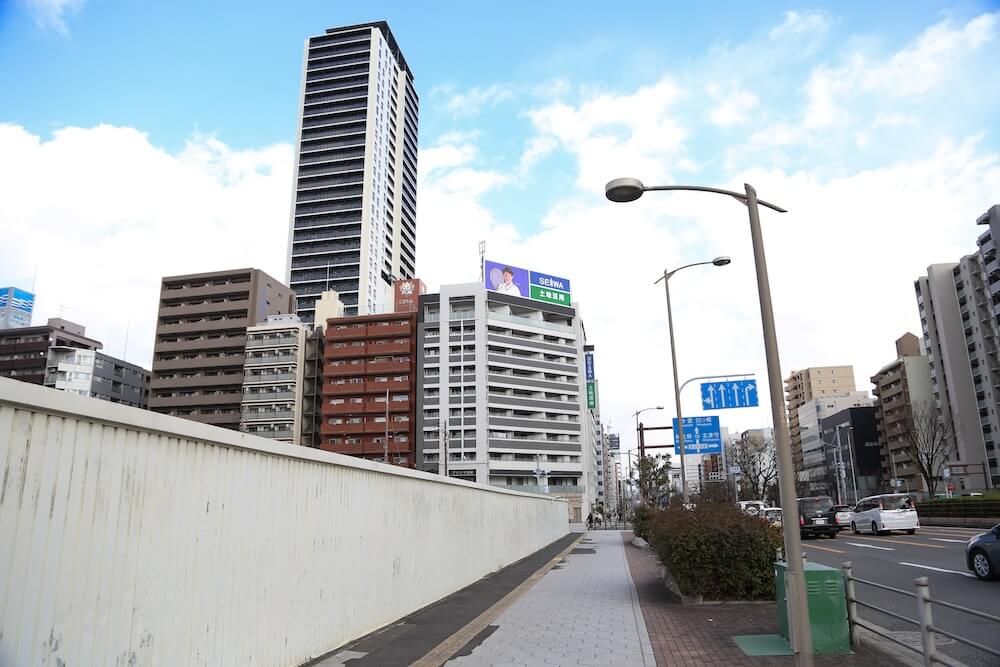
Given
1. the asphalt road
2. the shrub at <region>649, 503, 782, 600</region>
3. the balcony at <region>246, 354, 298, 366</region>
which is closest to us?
the asphalt road

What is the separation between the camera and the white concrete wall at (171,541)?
367cm

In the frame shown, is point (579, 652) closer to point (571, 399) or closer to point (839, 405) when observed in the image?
point (571, 399)

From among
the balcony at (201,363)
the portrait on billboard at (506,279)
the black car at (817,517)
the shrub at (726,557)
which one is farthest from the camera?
the portrait on billboard at (506,279)

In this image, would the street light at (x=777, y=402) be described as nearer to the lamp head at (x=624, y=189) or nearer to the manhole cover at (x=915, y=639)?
the lamp head at (x=624, y=189)

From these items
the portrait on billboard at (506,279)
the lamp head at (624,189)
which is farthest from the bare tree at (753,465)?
the lamp head at (624,189)

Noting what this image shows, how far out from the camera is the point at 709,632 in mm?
8242

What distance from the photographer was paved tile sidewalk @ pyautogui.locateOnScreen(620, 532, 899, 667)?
22.0 ft

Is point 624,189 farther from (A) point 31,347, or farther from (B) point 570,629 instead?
(A) point 31,347

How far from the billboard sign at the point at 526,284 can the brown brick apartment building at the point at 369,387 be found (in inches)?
502

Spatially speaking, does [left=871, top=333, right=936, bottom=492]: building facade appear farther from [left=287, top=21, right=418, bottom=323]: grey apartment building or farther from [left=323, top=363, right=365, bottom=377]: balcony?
[left=287, top=21, right=418, bottom=323]: grey apartment building

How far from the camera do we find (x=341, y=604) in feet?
25.3

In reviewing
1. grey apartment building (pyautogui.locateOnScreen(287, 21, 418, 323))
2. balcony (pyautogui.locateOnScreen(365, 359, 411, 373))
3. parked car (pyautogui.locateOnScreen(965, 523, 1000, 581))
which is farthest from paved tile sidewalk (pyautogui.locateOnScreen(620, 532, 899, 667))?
grey apartment building (pyautogui.locateOnScreen(287, 21, 418, 323))

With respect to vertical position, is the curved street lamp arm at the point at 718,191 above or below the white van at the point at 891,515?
above

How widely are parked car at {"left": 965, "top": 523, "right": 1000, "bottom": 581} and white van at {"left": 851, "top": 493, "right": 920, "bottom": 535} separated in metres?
15.6
